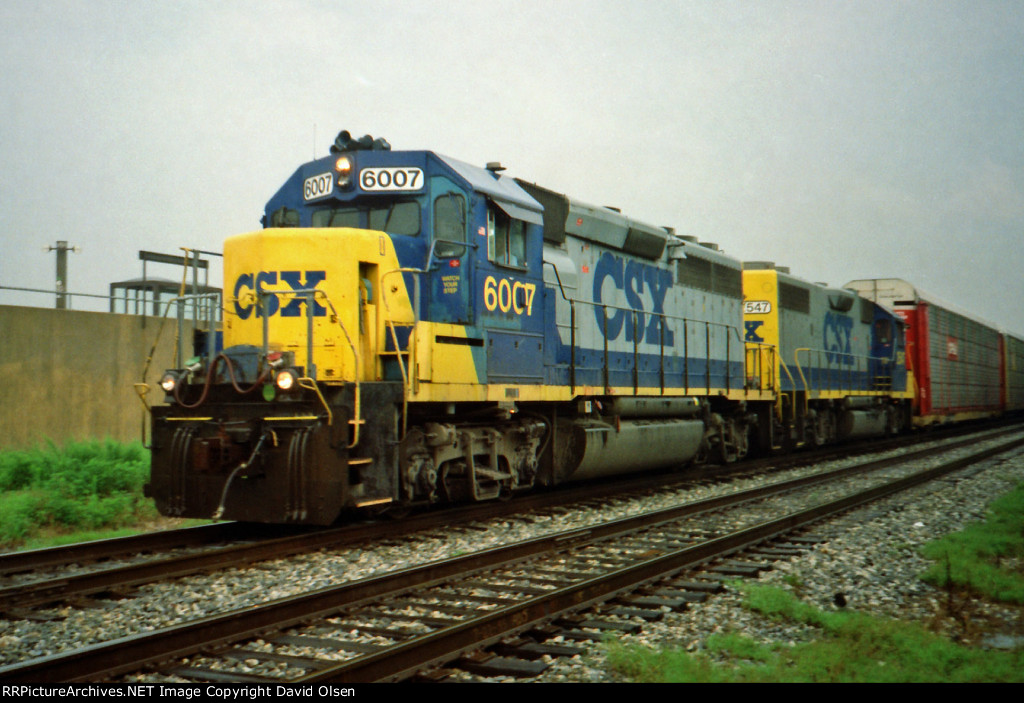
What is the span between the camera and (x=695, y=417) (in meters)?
13.1

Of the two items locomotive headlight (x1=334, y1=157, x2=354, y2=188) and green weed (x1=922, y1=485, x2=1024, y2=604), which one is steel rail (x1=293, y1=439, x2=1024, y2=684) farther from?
locomotive headlight (x1=334, y1=157, x2=354, y2=188)

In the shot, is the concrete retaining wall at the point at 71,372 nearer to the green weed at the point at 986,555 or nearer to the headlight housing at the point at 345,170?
the headlight housing at the point at 345,170

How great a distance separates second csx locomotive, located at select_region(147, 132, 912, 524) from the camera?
21.6 feet

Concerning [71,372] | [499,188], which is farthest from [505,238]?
[71,372]

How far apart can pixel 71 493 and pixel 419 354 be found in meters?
4.62

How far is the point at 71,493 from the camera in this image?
A: 8891mm

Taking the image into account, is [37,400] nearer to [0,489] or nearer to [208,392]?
[0,489]

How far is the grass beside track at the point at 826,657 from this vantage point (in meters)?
3.63

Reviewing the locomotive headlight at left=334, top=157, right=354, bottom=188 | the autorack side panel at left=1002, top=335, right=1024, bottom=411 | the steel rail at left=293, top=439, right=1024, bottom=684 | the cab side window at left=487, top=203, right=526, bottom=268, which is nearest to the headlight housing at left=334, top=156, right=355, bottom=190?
the locomotive headlight at left=334, top=157, right=354, bottom=188

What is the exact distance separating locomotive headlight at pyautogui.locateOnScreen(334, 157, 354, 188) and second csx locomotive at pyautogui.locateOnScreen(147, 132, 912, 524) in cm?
1

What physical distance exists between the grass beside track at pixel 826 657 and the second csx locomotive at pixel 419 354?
10.7 feet
